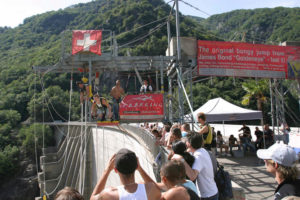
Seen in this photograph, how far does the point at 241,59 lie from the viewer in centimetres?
→ 969

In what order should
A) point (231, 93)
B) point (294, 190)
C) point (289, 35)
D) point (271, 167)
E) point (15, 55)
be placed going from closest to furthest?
point (294, 190)
point (271, 167)
point (231, 93)
point (289, 35)
point (15, 55)

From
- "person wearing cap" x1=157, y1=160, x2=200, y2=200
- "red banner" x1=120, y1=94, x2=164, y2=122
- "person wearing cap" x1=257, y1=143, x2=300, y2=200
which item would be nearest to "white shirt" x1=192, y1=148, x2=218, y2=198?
"person wearing cap" x1=157, y1=160, x2=200, y2=200

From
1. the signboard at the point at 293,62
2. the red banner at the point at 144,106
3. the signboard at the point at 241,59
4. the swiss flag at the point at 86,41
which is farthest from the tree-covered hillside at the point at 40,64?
the signboard at the point at 293,62

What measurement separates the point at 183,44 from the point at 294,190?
8026 mm

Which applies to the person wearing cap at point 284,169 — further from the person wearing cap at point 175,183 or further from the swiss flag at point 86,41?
the swiss flag at point 86,41

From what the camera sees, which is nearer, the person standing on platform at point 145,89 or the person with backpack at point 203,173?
the person with backpack at point 203,173

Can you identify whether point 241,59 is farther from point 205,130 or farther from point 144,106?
point 205,130

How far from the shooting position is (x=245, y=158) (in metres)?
9.37

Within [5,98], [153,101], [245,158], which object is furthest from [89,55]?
[5,98]

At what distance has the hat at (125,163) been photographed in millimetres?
1948

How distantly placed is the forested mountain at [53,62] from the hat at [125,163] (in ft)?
27.9

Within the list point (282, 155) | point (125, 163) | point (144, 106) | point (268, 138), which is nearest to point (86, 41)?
point (144, 106)

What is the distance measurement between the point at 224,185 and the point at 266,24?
95.9 m

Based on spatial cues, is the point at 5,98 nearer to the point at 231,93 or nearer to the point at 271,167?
the point at 231,93
